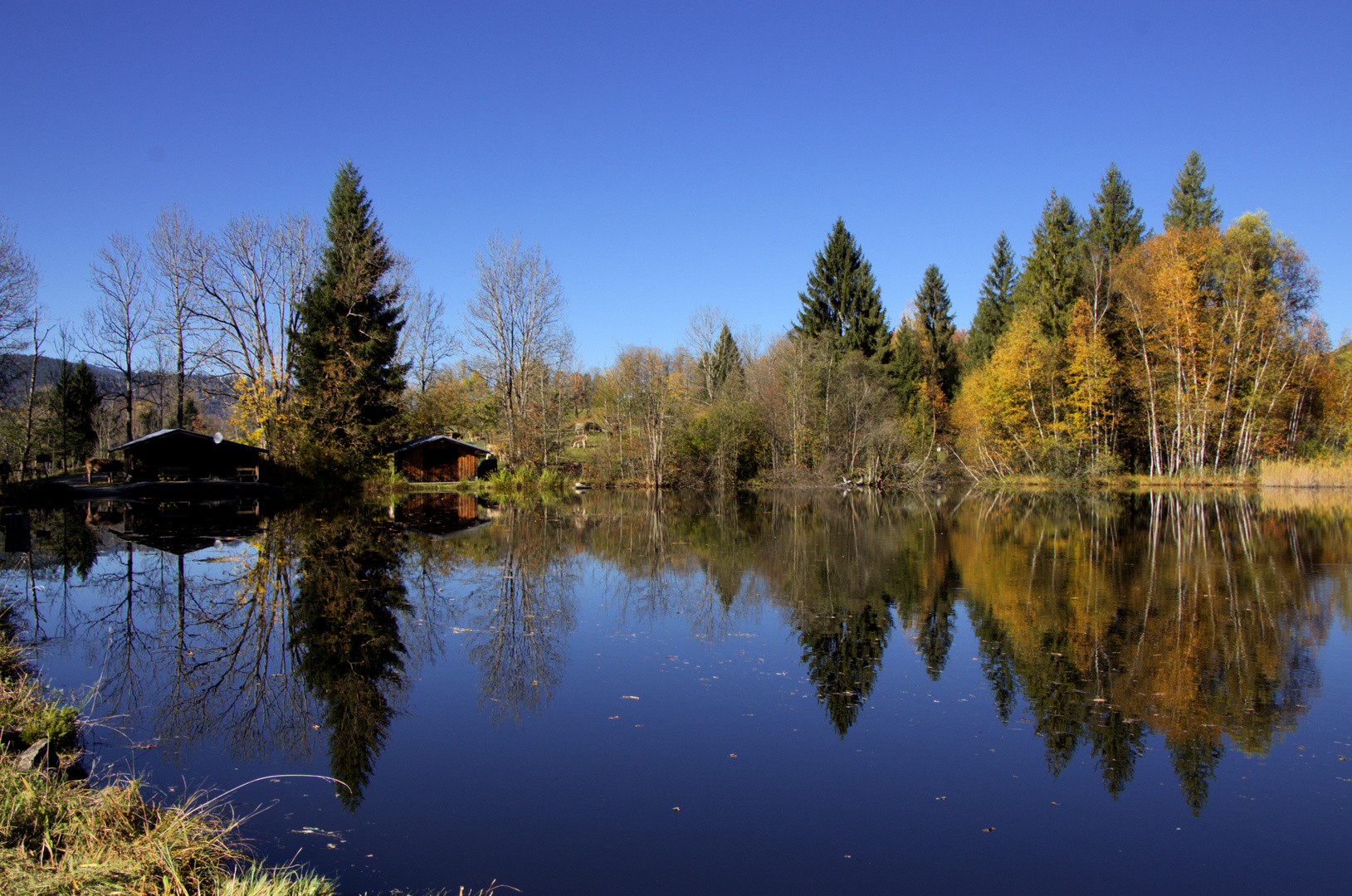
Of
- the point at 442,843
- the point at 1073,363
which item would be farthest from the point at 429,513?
the point at 1073,363

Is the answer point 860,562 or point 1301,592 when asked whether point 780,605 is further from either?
point 1301,592

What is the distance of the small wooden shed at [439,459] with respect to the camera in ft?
136

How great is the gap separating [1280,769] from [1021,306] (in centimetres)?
3925

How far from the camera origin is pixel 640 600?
37.2 feet

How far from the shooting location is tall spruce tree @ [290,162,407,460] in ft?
114

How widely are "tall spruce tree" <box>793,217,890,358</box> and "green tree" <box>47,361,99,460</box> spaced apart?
4455cm

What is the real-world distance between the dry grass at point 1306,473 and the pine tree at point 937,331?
18.7m

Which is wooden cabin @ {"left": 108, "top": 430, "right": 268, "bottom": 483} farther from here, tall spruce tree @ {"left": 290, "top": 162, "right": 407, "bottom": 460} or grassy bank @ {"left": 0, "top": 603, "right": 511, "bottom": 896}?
grassy bank @ {"left": 0, "top": 603, "right": 511, "bottom": 896}

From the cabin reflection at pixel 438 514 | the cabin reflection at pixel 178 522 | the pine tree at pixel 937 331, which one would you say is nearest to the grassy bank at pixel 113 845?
the cabin reflection at pixel 178 522

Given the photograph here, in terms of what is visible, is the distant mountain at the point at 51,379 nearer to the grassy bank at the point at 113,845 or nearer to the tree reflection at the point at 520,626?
the tree reflection at the point at 520,626

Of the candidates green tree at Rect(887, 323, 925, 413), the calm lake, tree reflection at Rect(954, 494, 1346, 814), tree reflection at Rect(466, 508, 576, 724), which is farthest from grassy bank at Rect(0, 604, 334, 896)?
green tree at Rect(887, 323, 925, 413)

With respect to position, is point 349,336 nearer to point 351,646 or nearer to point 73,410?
point 73,410

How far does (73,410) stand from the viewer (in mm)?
48312

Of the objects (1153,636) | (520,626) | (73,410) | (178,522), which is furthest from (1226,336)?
(73,410)
